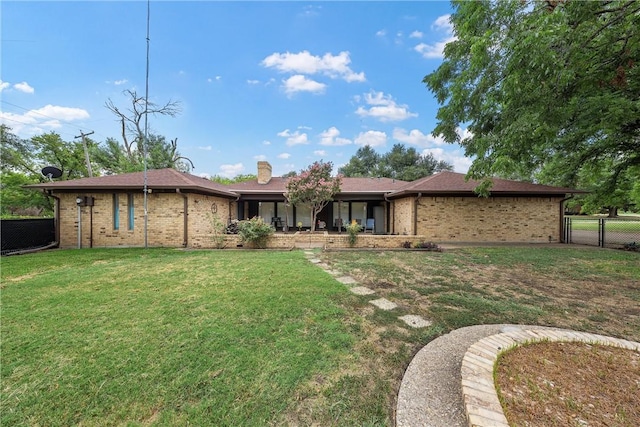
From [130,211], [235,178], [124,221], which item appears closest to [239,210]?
[130,211]

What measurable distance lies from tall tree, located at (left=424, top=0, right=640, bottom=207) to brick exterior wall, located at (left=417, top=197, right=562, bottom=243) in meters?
4.24

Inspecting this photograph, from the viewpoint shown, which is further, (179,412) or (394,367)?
(394,367)

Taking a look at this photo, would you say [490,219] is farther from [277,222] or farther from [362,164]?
[362,164]

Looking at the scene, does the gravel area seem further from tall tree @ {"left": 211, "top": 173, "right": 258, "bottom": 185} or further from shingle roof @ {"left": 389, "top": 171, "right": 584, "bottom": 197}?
tall tree @ {"left": 211, "top": 173, "right": 258, "bottom": 185}

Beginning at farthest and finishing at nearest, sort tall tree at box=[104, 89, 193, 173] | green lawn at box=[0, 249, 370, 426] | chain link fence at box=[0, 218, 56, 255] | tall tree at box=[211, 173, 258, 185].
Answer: tall tree at box=[211, 173, 258, 185] → tall tree at box=[104, 89, 193, 173] → chain link fence at box=[0, 218, 56, 255] → green lawn at box=[0, 249, 370, 426]

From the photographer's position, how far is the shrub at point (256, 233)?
8.83 metres

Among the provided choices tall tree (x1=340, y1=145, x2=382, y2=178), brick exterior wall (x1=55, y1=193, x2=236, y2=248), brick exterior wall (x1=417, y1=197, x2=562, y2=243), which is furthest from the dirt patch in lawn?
tall tree (x1=340, y1=145, x2=382, y2=178)

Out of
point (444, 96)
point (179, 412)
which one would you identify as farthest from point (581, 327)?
point (444, 96)

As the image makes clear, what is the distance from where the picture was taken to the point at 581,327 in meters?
3.16

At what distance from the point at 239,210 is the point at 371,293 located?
1204 centimetres

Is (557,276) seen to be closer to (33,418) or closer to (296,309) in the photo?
(296,309)

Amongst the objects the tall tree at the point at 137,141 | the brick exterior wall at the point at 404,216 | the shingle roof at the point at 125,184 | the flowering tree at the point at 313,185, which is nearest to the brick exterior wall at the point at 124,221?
the shingle roof at the point at 125,184

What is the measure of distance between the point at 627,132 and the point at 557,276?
7259 millimetres

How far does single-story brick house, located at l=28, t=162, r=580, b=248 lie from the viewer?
31.5 ft
